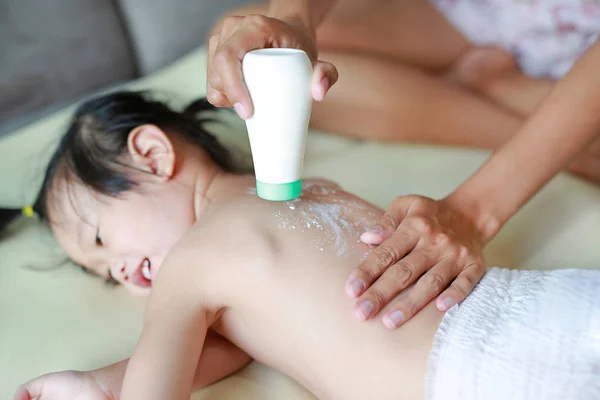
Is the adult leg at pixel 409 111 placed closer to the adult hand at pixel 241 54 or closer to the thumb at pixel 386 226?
the thumb at pixel 386 226

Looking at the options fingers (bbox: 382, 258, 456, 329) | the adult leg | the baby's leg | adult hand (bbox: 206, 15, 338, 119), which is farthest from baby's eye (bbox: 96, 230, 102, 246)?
the baby's leg

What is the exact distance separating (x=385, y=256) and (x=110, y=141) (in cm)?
49

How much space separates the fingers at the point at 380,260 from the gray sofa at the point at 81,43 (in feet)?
3.22

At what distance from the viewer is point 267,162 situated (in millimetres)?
671

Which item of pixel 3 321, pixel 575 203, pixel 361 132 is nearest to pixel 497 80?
pixel 361 132

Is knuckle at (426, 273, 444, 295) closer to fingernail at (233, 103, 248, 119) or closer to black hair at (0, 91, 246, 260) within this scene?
fingernail at (233, 103, 248, 119)

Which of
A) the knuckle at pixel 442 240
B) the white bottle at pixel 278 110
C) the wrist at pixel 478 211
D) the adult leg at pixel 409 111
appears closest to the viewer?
the white bottle at pixel 278 110

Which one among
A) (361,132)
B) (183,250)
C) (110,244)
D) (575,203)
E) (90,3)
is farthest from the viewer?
(90,3)

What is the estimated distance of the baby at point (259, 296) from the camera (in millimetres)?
679

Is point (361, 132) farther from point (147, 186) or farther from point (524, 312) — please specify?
point (524, 312)

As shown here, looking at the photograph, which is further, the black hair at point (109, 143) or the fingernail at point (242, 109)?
the black hair at point (109, 143)

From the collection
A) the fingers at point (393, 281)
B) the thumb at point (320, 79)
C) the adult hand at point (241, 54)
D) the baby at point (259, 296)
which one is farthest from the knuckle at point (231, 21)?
the fingers at point (393, 281)

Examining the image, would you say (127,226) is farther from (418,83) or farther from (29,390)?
(418,83)

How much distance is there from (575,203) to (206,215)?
69 centimetres
